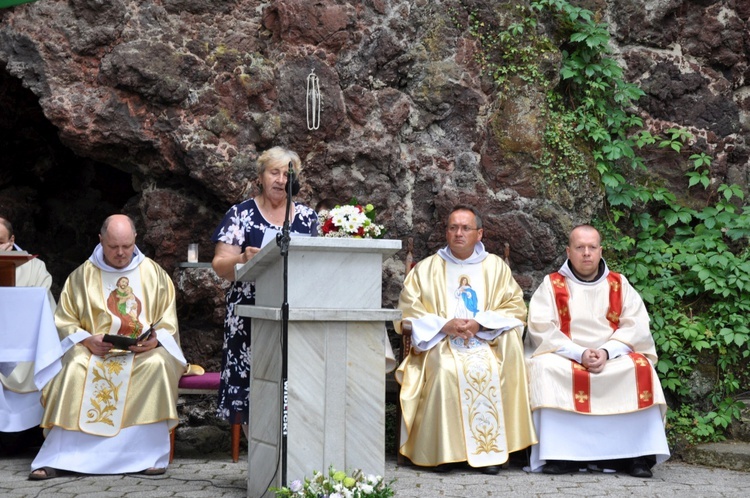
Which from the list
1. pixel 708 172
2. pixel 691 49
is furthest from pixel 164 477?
pixel 691 49

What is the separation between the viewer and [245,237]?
19.8 ft

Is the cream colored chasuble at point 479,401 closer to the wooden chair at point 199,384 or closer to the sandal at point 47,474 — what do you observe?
the wooden chair at point 199,384

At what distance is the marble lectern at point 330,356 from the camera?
4465mm

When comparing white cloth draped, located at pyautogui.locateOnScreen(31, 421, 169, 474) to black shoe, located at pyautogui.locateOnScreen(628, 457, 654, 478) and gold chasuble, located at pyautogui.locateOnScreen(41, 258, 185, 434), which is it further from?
black shoe, located at pyautogui.locateOnScreen(628, 457, 654, 478)

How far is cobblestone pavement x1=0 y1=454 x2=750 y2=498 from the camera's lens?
5.45 metres

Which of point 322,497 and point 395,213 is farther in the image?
point 395,213

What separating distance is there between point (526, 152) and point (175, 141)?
2861 millimetres

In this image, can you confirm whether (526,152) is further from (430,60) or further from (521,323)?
(521,323)

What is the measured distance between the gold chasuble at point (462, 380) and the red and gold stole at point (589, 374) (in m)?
0.30

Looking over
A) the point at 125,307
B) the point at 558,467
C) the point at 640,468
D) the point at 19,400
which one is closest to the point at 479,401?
the point at 558,467

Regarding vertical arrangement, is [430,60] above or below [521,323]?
above

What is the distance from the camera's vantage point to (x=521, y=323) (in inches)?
267

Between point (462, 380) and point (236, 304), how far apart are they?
163cm

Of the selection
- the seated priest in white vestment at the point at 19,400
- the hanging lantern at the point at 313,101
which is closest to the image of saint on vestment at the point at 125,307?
the seated priest in white vestment at the point at 19,400
